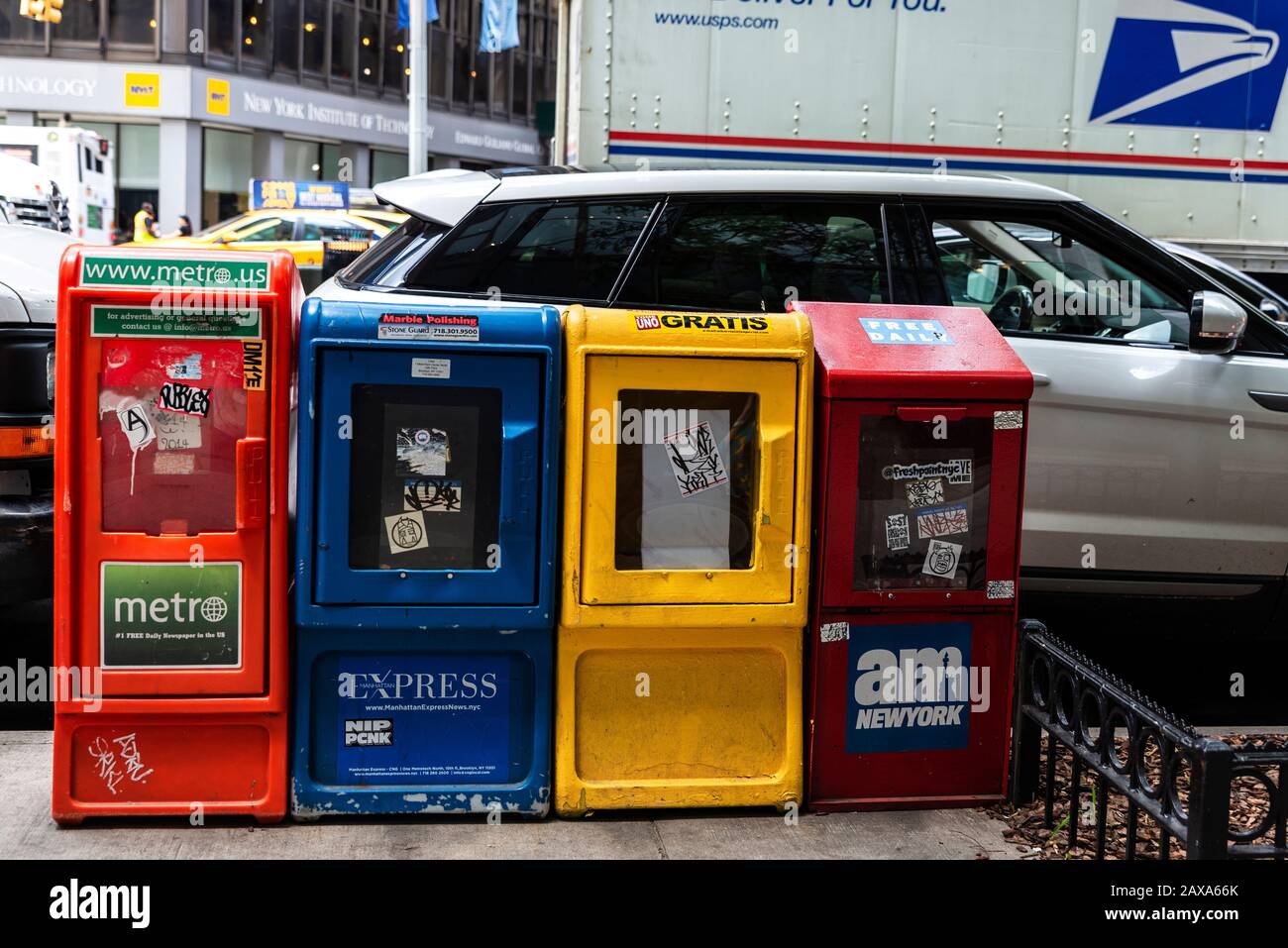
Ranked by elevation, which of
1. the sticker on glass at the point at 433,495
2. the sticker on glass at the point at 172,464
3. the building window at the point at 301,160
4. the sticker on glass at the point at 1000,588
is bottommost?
the sticker on glass at the point at 1000,588

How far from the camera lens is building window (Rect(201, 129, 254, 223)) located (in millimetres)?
33281

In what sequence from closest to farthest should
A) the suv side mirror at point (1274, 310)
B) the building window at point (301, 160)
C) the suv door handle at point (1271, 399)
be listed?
the suv door handle at point (1271, 399) < the suv side mirror at point (1274, 310) < the building window at point (301, 160)

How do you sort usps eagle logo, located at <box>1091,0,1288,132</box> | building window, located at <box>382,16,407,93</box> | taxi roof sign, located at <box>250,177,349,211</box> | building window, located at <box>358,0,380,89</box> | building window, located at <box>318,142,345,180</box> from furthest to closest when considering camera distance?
building window, located at <box>382,16,407,93</box>, building window, located at <box>358,0,380,89</box>, building window, located at <box>318,142,345,180</box>, taxi roof sign, located at <box>250,177,349,211</box>, usps eagle logo, located at <box>1091,0,1288,132</box>

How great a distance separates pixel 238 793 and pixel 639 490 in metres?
1.49

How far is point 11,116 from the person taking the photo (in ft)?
106

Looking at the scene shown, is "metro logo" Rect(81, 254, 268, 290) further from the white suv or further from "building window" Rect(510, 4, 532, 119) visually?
"building window" Rect(510, 4, 532, 119)

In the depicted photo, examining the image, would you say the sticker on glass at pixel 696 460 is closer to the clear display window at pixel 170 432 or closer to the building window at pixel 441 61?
the clear display window at pixel 170 432

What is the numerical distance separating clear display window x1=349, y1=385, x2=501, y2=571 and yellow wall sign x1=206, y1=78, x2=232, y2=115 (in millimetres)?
31029

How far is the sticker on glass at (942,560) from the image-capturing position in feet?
14.1

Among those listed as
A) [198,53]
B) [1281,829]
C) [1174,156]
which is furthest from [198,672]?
[198,53]

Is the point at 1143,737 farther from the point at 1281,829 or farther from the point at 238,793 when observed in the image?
the point at 238,793

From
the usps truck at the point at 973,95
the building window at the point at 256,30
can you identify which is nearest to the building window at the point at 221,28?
the building window at the point at 256,30

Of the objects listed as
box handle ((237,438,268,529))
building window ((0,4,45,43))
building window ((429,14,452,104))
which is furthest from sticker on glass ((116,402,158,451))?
building window ((429,14,452,104))

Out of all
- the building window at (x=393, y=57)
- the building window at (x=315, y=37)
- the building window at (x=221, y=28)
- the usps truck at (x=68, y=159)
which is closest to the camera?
the usps truck at (x=68, y=159)
